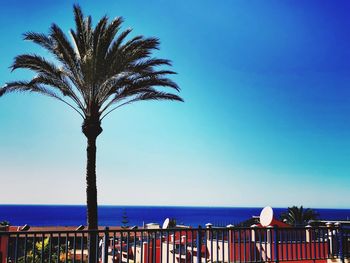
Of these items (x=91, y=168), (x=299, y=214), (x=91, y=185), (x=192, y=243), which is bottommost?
(x=299, y=214)

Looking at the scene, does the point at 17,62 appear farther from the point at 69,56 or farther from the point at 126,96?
the point at 126,96

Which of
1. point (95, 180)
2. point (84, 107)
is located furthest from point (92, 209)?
point (84, 107)

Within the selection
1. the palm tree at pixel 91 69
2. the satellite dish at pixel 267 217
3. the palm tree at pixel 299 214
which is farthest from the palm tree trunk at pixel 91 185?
the palm tree at pixel 299 214

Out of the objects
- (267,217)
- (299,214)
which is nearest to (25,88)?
(267,217)

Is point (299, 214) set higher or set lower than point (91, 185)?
lower

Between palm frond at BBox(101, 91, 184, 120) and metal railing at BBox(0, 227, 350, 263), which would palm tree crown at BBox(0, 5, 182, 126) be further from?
metal railing at BBox(0, 227, 350, 263)

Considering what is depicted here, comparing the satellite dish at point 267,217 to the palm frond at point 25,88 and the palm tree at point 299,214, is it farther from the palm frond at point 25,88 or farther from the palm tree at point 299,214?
the palm tree at point 299,214

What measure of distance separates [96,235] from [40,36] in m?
9.16

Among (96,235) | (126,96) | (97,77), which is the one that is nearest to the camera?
(96,235)

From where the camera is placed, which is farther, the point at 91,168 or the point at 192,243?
the point at 91,168

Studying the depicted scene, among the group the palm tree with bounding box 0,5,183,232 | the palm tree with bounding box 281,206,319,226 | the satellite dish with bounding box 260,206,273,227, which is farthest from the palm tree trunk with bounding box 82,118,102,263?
the palm tree with bounding box 281,206,319,226

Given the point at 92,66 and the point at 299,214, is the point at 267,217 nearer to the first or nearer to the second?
the point at 92,66

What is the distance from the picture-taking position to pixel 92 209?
14305 mm

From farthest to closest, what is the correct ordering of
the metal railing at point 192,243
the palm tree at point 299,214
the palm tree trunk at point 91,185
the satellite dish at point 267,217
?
the palm tree at point 299,214 < the palm tree trunk at point 91,185 < the satellite dish at point 267,217 < the metal railing at point 192,243
